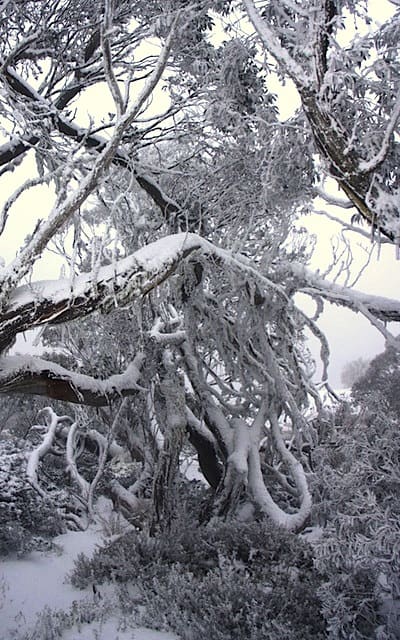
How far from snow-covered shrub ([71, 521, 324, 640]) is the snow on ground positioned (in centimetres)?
31

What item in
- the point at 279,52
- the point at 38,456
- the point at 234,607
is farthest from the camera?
the point at 38,456

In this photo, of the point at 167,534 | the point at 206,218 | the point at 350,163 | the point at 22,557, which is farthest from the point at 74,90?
the point at 22,557

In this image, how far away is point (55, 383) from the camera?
6.19 meters

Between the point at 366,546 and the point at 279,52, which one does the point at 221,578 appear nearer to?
the point at 366,546

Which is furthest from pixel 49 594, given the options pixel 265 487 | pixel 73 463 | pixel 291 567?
pixel 73 463

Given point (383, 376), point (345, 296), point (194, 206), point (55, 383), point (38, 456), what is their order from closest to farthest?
point (55, 383)
point (345, 296)
point (194, 206)
point (38, 456)
point (383, 376)

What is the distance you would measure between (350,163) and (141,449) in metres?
8.83

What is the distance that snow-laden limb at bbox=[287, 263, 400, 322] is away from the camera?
21.3 feet

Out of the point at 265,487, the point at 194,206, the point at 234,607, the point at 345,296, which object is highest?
the point at 194,206

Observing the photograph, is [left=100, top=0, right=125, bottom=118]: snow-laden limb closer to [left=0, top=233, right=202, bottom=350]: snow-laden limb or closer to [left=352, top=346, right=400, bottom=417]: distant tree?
[left=0, top=233, right=202, bottom=350]: snow-laden limb

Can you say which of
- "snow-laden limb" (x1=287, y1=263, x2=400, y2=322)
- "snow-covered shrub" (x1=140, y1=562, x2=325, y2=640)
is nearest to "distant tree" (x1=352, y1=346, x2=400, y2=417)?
"snow-laden limb" (x1=287, y1=263, x2=400, y2=322)

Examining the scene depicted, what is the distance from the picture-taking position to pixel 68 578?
7797 millimetres

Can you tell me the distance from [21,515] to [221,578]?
6133mm

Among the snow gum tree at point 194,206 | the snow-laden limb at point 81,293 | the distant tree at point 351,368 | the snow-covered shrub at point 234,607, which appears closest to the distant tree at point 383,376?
the snow gum tree at point 194,206
